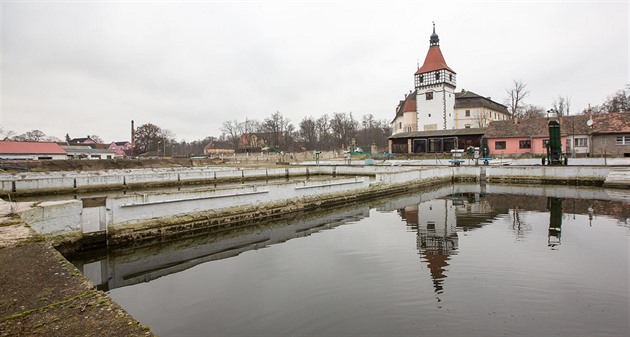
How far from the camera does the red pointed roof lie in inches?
2250

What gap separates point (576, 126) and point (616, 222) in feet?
103

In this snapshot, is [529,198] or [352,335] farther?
[529,198]

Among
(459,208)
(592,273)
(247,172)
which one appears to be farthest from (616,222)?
(247,172)

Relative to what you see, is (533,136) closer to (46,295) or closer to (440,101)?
(440,101)

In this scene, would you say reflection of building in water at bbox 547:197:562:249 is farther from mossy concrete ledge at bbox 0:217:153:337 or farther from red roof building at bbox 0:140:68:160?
red roof building at bbox 0:140:68:160

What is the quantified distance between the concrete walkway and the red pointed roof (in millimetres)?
60513

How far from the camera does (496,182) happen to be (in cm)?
2488

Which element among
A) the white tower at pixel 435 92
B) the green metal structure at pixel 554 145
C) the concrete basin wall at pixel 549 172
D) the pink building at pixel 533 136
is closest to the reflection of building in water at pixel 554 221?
the concrete basin wall at pixel 549 172

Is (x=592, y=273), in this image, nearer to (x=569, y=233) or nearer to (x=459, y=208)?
(x=569, y=233)

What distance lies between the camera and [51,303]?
11.9ft

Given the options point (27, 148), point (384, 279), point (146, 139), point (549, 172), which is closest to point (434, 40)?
point (549, 172)

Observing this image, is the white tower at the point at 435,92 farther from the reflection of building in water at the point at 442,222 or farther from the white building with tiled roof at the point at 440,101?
the reflection of building in water at the point at 442,222

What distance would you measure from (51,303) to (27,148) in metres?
62.4

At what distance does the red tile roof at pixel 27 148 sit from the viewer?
47.8 m
